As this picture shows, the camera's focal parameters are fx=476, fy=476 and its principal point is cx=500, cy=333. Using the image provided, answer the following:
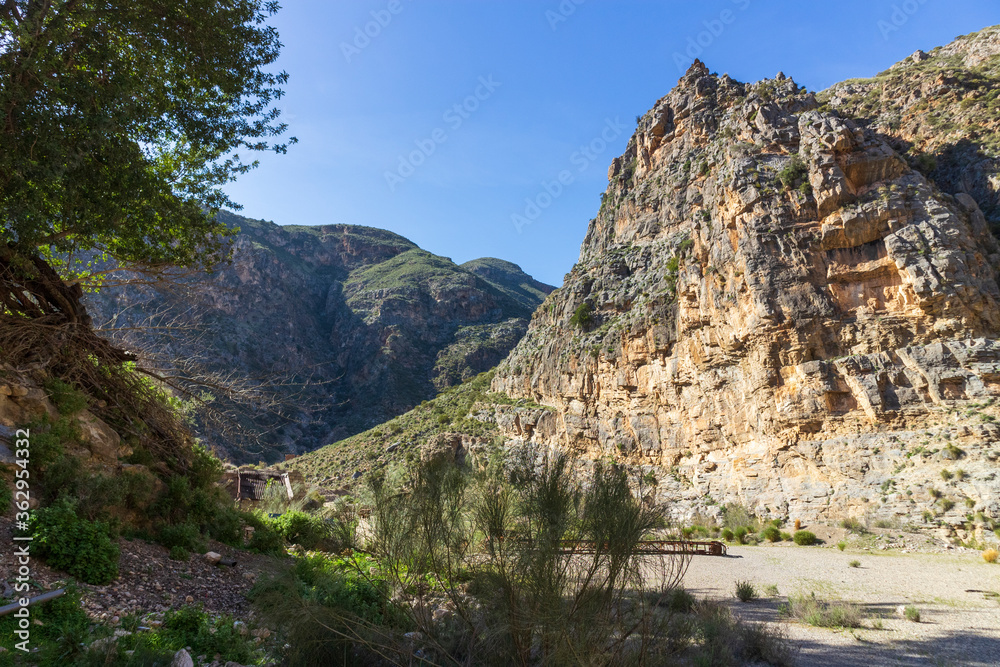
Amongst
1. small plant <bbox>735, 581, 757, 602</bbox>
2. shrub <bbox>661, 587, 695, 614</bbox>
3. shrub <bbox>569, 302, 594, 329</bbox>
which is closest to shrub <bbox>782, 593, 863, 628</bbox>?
small plant <bbox>735, 581, 757, 602</bbox>

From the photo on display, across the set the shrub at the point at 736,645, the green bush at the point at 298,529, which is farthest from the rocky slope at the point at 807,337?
the green bush at the point at 298,529

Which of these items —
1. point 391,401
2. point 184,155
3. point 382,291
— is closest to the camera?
point 184,155

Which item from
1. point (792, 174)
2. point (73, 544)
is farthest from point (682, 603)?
point (792, 174)

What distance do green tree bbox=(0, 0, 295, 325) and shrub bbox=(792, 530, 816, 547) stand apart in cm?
2612

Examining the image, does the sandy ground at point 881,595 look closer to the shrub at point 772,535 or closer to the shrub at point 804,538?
the shrub at point 804,538

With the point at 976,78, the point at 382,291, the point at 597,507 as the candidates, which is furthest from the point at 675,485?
the point at 382,291

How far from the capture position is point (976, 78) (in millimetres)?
40250

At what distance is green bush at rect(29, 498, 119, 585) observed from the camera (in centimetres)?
516

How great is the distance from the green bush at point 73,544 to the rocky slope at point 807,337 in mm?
21376

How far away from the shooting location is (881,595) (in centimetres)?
1155

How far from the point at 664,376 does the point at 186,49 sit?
35015 mm

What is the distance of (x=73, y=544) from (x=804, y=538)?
26638 millimetres

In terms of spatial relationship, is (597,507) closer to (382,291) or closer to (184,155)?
(184,155)

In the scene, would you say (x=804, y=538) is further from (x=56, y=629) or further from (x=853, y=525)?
(x=56, y=629)
